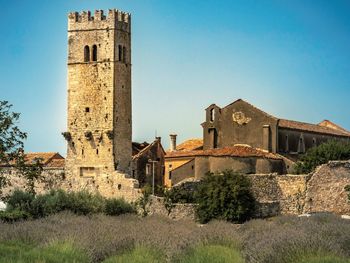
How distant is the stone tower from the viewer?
57312 mm

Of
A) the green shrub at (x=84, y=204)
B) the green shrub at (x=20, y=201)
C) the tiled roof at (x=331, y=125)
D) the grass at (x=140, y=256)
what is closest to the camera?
the grass at (x=140, y=256)

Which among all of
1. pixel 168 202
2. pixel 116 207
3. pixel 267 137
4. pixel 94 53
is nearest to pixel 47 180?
pixel 94 53

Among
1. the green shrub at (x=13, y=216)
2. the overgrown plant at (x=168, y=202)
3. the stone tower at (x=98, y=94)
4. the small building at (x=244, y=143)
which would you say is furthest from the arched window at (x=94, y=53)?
the green shrub at (x=13, y=216)

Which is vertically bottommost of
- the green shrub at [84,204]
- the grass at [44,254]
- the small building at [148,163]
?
the grass at [44,254]

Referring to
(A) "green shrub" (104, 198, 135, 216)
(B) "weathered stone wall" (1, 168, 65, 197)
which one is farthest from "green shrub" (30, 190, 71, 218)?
(B) "weathered stone wall" (1, 168, 65, 197)

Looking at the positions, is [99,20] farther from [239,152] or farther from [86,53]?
[239,152]

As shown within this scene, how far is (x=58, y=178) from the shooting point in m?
58.6

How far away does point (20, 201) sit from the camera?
134ft

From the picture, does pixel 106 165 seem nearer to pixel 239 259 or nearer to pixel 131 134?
pixel 131 134

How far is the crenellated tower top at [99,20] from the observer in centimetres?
5778

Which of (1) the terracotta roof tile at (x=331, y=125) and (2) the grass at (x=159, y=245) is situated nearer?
(2) the grass at (x=159, y=245)

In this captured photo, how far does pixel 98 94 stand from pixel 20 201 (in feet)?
58.5

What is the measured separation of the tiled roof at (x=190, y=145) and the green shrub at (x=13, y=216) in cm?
3510

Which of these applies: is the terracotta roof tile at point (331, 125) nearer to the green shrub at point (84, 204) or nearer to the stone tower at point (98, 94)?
the stone tower at point (98, 94)
